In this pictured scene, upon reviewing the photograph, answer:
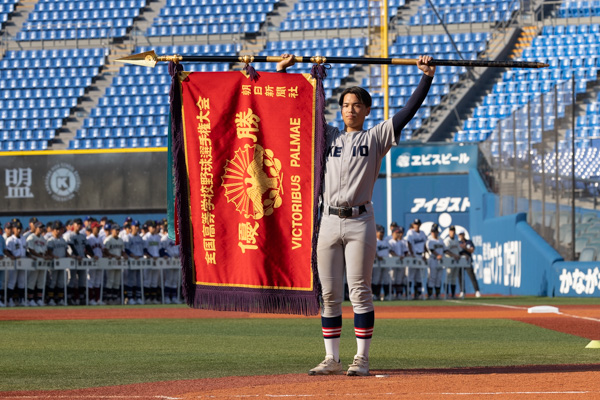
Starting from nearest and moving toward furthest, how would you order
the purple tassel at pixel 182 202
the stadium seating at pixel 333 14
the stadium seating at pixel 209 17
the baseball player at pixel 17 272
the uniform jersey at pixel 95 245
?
the purple tassel at pixel 182 202, the baseball player at pixel 17 272, the uniform jersey at pixel 95 245, the stadium seating at pixel 333 14, the stadium seating at pixel 209 17

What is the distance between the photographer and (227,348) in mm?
11000

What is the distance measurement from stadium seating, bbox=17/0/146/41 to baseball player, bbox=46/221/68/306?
56.6 feet

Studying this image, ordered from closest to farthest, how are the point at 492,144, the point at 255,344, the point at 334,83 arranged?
the point at 255,344 → the point at 492,144 → the point at 334,83

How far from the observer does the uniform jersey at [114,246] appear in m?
24.0

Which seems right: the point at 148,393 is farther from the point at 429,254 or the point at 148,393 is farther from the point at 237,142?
the point at 429,254

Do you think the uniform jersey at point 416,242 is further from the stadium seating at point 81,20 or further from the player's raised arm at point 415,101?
the player's raised arm at point 415,101

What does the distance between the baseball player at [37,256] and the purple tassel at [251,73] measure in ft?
51.9

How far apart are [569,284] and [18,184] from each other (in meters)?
15.7

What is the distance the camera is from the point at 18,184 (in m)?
30.7

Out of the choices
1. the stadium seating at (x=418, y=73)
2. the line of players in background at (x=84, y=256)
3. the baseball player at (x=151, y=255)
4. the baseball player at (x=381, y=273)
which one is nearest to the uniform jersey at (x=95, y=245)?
the line of players in background at (x=84, y=256)

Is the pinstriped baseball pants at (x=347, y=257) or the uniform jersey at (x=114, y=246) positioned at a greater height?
the pinstriped baseball pants at (x=347, y=257)

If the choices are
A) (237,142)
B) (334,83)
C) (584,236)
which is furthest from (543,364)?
(334,83)

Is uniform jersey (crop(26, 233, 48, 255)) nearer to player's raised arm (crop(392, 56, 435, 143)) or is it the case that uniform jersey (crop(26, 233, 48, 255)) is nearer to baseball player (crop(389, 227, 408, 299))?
baseball player (crop(389, 227, 408, 299))

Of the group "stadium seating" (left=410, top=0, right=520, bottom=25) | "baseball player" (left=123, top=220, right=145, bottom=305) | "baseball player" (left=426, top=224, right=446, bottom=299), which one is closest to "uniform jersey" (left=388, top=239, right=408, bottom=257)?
"baseball player" (left=426, top=224, right=446, bottom=299)
